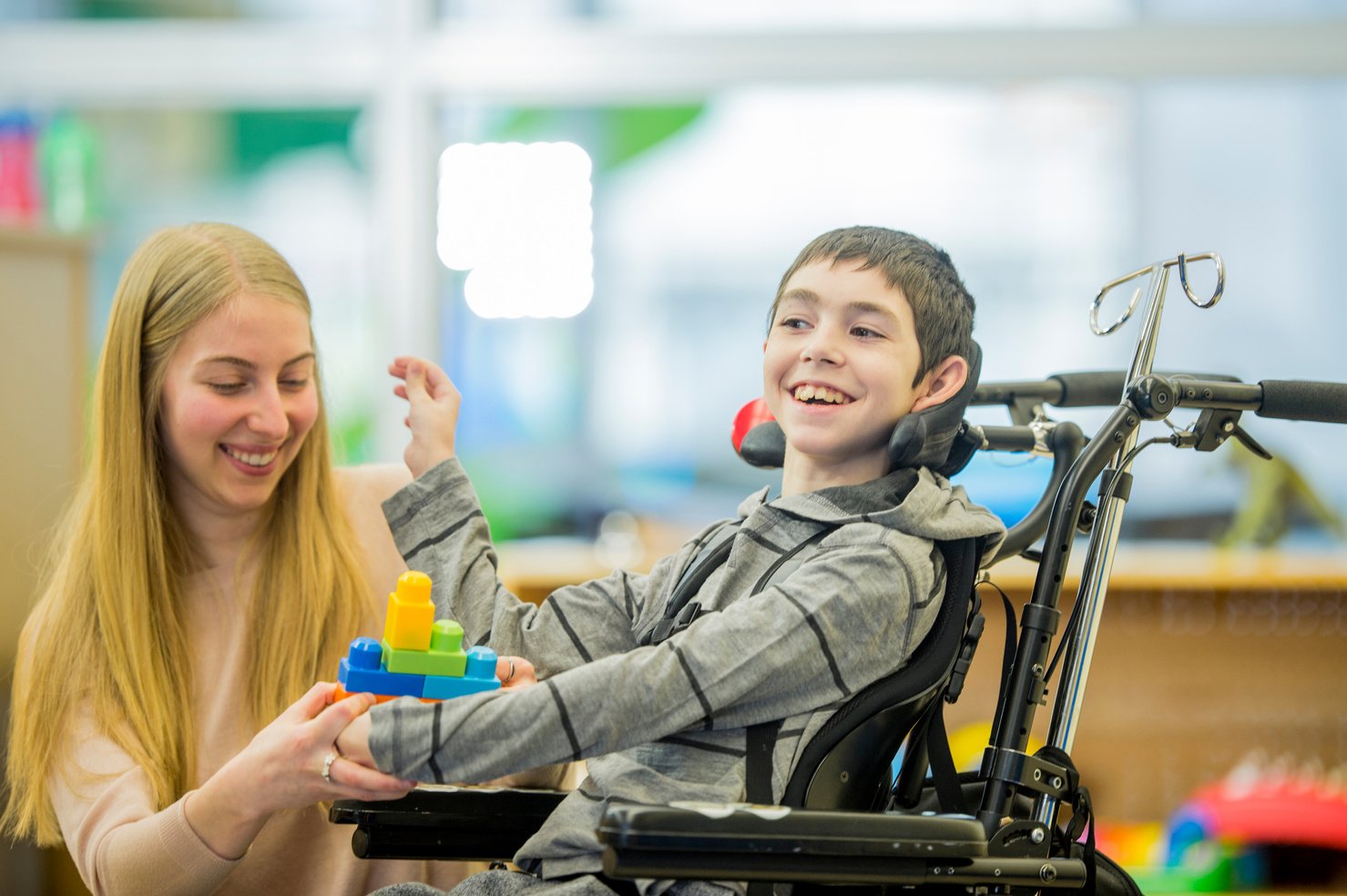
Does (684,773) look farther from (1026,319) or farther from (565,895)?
(1026,319)

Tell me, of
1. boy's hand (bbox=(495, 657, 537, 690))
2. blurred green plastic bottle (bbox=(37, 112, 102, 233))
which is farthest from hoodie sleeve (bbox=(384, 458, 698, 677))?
blurred green plastic bottle (bbox=(37, 112, 102, 233))

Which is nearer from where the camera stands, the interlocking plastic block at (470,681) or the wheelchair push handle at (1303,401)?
the interlocking plastic block at (470,681)

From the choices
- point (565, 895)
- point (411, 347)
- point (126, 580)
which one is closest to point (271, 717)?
point (126, 580)

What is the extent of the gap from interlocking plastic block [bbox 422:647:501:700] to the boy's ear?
20.1 inches

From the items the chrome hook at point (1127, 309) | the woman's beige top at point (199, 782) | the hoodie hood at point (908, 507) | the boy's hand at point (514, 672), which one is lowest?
the woman's beige top at point (199, 782)

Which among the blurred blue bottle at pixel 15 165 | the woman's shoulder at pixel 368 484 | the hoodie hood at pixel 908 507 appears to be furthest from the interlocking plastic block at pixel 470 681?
the blurred blue bottle at pixel 15 165

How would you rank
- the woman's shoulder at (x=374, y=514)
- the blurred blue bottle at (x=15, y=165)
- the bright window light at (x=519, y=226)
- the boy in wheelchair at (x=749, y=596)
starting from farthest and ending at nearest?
the bright window light at (x=519, y=226), the blurred blue bottle at (x=15, y=165), the woman's shoulder at (x=374, y=514), the boy in wheelchair at (x=749, y=596)

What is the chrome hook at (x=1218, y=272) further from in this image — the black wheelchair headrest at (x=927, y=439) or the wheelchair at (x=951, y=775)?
the black wheelchair headrest at (x=927, y=439)

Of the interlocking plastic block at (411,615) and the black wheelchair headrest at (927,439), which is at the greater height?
the black wheelchair headrest at (927,439)

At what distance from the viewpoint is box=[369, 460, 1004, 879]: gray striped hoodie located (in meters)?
1.09

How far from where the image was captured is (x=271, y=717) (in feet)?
5.05

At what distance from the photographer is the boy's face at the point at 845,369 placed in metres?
1.27

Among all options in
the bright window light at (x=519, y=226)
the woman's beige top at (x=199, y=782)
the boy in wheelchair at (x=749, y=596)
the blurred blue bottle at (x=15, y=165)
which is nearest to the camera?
the boy in wheelchair at (x=749, y=596)

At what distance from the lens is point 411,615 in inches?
43.0
